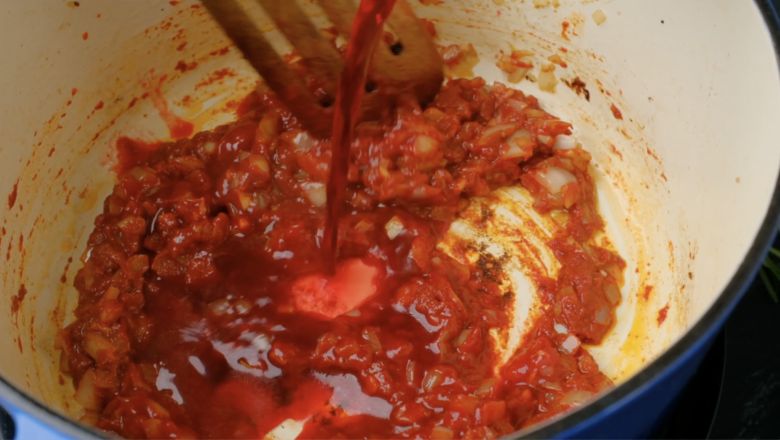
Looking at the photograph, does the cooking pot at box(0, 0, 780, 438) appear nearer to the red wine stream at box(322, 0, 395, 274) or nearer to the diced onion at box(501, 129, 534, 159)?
the diced onion at box(501, 129, 534, 159)

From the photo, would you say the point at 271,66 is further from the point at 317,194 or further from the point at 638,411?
the point at 638,411

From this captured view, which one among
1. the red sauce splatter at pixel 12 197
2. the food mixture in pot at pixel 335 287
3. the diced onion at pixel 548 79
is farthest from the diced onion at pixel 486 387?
the red sauce splatter at pixel 12 197

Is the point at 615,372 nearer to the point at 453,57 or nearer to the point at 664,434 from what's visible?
A: the point at 664,434

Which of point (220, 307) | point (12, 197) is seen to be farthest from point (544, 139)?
point (12, 197)

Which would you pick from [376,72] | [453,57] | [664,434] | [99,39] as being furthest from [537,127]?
[99,39]

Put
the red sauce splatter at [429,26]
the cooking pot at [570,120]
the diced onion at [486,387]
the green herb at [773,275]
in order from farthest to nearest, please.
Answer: the red sauce splatter at [429,26]
the green herb at [773,275]
the diced onion at [486,387]
the cooking pot at [570,120]

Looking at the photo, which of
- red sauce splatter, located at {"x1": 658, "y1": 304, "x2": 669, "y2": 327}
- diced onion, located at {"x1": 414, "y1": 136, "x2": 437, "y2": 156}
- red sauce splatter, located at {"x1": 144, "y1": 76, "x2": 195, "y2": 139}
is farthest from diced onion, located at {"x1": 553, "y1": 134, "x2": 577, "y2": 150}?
red sauce splatter, located at {"x1": 144, "y1": 76, "x2": 195, "y2": 139}

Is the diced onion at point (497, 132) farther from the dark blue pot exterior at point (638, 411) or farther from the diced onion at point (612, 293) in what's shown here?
the dark blue pot exterior at point (638, 411)

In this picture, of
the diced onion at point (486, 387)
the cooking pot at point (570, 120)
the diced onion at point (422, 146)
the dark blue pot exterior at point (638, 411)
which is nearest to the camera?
the dark blue pot exterior at point (638, 411)
